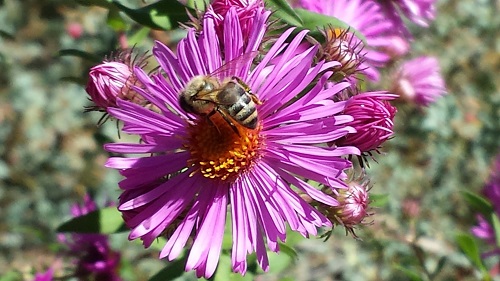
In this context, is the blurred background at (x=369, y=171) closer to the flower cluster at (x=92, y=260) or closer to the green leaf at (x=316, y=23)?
the flower cluster at (x=92, y=260)

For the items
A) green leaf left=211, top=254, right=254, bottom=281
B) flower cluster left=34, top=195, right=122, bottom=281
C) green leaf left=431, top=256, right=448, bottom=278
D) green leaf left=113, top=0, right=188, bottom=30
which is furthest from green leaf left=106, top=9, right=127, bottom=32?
green leaf left=431, top=256, right=448, bottom=278

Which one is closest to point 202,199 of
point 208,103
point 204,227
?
point 204,227

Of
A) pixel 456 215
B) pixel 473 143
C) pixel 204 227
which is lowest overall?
pixel 456 215


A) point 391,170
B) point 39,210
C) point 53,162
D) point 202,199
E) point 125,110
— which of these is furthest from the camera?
point 391,170

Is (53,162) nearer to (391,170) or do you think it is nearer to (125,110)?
(391,170)

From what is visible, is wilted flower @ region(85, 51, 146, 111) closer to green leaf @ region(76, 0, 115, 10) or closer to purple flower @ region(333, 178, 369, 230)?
green leaf @ region(76, 0, 115, 10)

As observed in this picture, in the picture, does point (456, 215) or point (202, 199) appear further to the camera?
point (456, 215)

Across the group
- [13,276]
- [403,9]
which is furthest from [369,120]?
[13,276]
